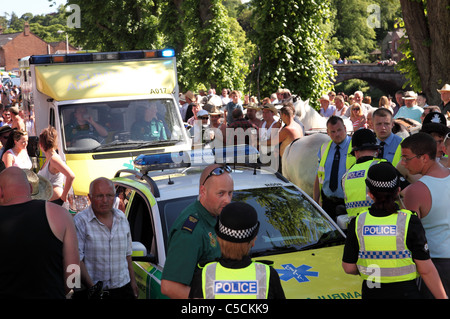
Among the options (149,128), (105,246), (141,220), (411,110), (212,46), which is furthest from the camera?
(212,46)

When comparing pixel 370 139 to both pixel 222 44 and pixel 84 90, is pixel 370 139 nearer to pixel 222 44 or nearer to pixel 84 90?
pixel 84 90

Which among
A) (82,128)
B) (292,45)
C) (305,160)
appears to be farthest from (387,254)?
(292,45)

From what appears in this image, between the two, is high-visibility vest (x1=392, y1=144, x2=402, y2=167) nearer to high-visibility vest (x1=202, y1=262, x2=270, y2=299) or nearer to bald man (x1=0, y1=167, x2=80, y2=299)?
bald man (x1=0, y1=167, x2=80, y2=299)

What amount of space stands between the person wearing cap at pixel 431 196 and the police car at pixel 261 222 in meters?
0.64

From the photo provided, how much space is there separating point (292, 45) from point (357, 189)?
14.1 m

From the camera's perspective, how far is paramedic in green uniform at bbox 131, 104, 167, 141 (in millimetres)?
10188

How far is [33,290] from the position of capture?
4.26 metres

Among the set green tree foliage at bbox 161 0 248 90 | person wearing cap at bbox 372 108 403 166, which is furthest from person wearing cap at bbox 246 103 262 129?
green tree foliage at bbox 161 0 248 90

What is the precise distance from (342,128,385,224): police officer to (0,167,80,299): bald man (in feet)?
8.50

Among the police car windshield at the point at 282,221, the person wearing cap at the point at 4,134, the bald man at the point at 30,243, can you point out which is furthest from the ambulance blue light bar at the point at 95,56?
the bald man at the point at 30,243

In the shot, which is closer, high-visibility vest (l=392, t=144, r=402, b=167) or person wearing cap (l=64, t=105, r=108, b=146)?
high-visibility vest (l=392, t=144, r=402, b=167)

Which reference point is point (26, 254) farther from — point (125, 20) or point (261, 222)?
point (125, 20)

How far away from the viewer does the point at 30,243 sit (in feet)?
13.9
